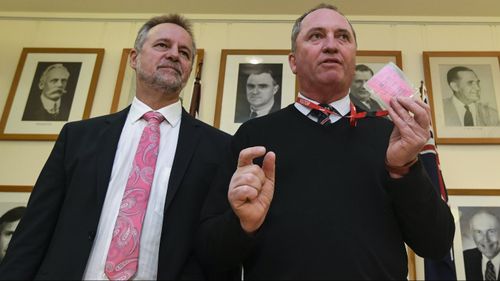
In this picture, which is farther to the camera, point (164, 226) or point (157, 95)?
point (157, 95)

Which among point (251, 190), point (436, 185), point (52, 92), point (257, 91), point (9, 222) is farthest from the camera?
point (52, 92)

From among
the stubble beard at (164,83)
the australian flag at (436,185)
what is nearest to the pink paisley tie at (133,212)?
the stubble beard at (164,83)

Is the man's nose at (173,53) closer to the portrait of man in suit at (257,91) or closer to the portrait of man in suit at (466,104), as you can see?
the portrait of man in suit at (257,91)

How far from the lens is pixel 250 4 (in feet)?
10.0

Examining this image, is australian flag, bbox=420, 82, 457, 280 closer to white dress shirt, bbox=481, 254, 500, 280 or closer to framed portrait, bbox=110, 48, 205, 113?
white dress shirt, bbox=481, 254, 500, 280

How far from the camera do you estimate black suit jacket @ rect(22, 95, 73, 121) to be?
9.38ft

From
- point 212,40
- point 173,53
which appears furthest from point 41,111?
point 173,53

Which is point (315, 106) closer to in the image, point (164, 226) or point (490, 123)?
point (164, 226)

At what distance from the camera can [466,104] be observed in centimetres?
270

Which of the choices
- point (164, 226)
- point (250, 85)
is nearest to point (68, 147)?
point (164, 226)

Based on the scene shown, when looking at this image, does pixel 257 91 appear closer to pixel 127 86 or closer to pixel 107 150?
pixel 127 86

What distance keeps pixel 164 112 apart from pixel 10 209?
1621mm

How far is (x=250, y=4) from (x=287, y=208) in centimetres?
220

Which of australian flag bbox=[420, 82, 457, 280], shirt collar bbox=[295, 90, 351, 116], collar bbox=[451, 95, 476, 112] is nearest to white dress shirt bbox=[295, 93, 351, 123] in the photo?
shirt collar bbox=[295, 90, 351, 116]
